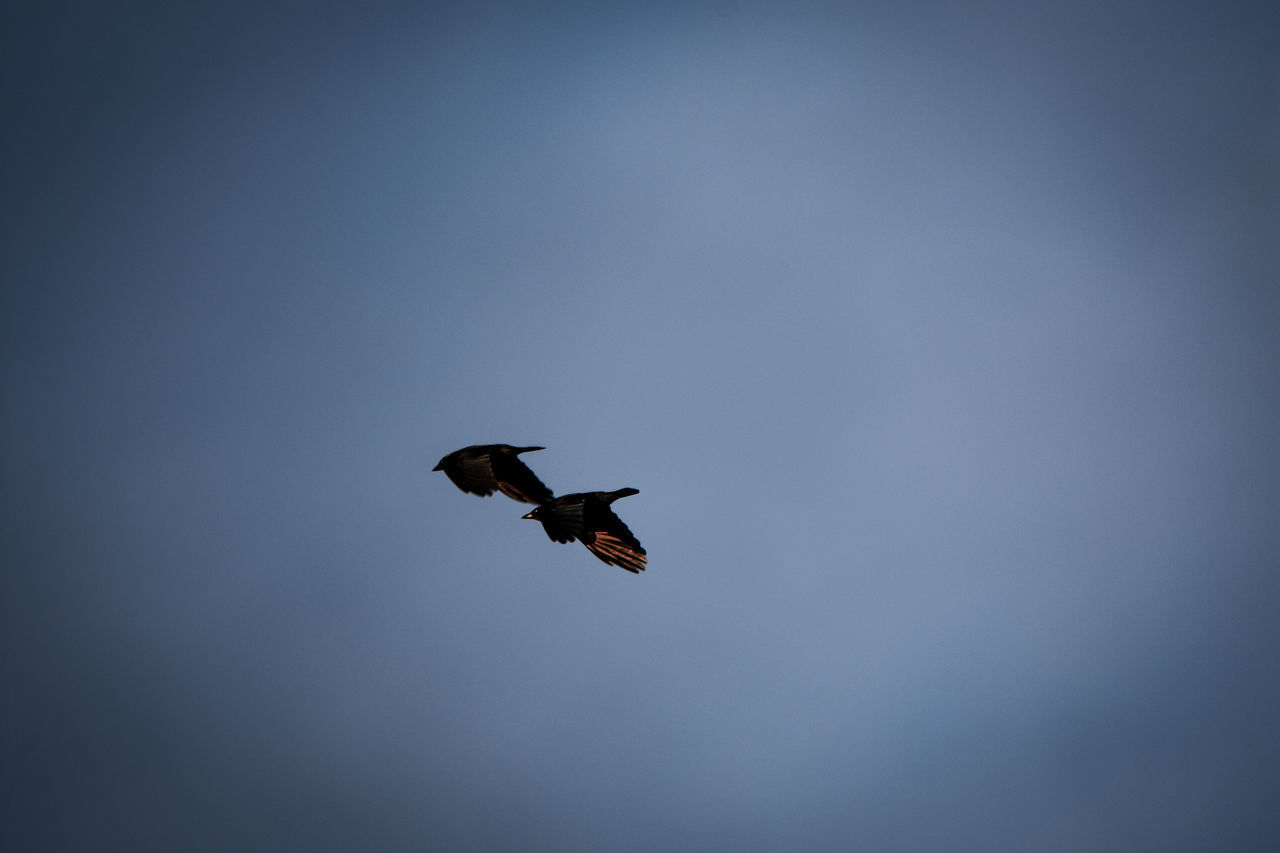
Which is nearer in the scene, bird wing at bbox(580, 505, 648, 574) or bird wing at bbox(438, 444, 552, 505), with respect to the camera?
bird wing at bbox(438, 444, 552, 505)

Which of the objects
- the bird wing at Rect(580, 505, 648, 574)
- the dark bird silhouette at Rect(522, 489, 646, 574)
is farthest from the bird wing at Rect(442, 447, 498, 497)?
the bird wing at Rect(580, 505, 648, 574)

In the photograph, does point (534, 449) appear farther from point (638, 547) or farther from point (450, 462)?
point (638, 547)

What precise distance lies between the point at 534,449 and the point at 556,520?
60 centimetres

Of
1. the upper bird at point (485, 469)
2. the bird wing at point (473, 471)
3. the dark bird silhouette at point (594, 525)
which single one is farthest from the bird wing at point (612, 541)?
the bird wing at point (473, 471)

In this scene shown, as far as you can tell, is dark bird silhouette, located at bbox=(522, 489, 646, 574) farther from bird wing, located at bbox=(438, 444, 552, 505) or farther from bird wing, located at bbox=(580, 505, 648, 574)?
bird wing, located at bbox=(438, 444, 552, 505)

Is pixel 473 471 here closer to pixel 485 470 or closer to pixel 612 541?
pixel 485 470

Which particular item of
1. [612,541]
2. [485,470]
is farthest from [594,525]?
[485,470]

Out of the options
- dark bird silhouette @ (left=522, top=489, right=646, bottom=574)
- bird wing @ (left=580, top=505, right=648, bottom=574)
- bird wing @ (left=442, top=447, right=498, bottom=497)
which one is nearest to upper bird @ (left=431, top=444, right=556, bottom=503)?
bird wing @ (left=442, top=447, right=498, bottom=497)

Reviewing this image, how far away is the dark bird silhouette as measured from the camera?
5.96 meters

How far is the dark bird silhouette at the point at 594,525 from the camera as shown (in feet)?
19.6

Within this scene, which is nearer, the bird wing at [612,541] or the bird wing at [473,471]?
the bird wing at [473,471]

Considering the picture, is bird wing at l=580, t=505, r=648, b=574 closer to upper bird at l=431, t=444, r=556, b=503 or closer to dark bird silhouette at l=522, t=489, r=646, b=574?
dark bird silhouette at l=522, t=489, r=646, b=574

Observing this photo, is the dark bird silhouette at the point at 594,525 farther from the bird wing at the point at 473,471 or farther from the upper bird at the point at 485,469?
the bird wing at the point at 473,471

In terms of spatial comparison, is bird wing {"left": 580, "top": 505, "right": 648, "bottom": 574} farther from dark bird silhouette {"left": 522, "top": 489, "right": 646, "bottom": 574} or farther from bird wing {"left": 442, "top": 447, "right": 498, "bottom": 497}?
bird wing {"left": 442, "top": 447, "right": 498, "bottom": 497}
